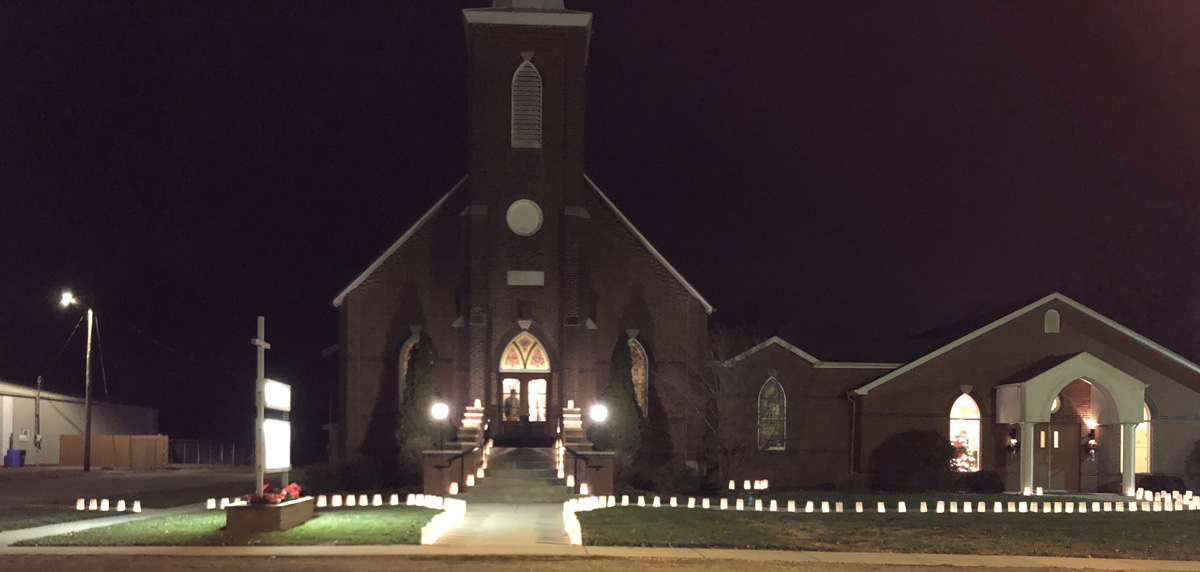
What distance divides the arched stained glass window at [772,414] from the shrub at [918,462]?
328cm

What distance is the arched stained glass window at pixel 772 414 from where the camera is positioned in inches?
1342

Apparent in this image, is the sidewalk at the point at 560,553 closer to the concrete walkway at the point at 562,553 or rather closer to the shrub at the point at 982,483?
the concrete walkway at the point at 562,553

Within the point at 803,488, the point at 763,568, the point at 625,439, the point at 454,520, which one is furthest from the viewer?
the point at 803,488

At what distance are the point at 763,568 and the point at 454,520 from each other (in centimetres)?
729

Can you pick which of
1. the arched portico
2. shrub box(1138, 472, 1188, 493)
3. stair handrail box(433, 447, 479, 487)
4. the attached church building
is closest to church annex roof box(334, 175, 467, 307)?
the attached church building

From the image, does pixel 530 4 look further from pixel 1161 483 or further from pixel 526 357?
pixel 1161 483

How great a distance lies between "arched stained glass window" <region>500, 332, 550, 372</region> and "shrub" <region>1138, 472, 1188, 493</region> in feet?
58.0

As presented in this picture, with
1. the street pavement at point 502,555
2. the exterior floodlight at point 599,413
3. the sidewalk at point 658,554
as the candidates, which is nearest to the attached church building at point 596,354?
the exterior floodlight at point 599,413

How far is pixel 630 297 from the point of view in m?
34.5

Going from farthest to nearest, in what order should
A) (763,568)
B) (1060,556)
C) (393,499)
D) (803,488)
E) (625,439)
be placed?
1. (803,488)
2. (625,439)
3. (393,499)
4. (1060,556)
5. (763,568)

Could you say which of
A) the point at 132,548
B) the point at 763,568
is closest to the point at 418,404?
the point at 132,548

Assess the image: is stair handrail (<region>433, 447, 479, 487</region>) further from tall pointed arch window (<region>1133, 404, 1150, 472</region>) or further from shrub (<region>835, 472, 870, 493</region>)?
tall pointed arch window (<region>1133, 404, 1150, 472</region>)

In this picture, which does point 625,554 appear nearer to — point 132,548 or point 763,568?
point 763,568

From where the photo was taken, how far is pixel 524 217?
1305 inches
